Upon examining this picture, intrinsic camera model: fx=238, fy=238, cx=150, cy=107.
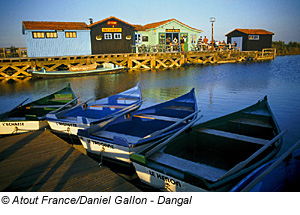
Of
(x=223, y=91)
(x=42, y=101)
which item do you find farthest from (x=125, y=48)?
(x=42, y=101)

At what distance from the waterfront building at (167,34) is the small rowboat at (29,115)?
23079 mm

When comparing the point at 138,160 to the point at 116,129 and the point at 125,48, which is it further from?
the point at 125,48

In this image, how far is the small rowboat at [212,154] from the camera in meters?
3.88

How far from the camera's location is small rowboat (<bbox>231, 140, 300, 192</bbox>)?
354cm

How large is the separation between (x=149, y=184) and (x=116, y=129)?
8.00 ft

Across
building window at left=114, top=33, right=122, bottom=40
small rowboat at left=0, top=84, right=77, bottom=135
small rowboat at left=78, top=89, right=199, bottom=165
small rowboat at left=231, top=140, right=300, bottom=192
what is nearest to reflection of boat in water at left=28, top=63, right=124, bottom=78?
building window at left=114, top=33, right=122, bottom=40

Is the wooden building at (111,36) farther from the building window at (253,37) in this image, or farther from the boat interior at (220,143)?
the boat interior at (220,143)

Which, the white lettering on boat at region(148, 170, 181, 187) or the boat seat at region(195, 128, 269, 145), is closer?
the white lettering on boat at region(148, 170, 181, 187)

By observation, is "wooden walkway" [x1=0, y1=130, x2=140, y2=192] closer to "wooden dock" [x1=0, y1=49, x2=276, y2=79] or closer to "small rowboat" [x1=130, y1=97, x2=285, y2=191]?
"small rowboat" [x1=130, y1=97, x2=285, y2=191]

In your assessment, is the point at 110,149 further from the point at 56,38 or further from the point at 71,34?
the point at 71,34

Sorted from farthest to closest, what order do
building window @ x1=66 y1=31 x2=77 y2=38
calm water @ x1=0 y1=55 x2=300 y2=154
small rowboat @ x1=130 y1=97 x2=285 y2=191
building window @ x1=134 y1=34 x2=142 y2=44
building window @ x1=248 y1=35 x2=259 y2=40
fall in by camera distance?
→ 1. building window @ x1=248 y1=35 x2=259 y2=40
2. building window @ x1=134 y1=34 x2=142 y2=44
3. building window @ x1=66 y1=31 x2=77 y2=38
4. calm water @ x1=0 y1=55 x2=300 y2=154
5. small rowboat @ x1=130 y1=97 x2=285 y2=191

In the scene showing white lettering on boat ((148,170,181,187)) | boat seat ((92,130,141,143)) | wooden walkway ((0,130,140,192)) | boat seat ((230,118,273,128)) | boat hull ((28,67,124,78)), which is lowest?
wooden walkway ((0,130,140,192))

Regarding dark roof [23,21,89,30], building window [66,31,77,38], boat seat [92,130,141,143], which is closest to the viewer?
boat seat [92,130,141,143]
